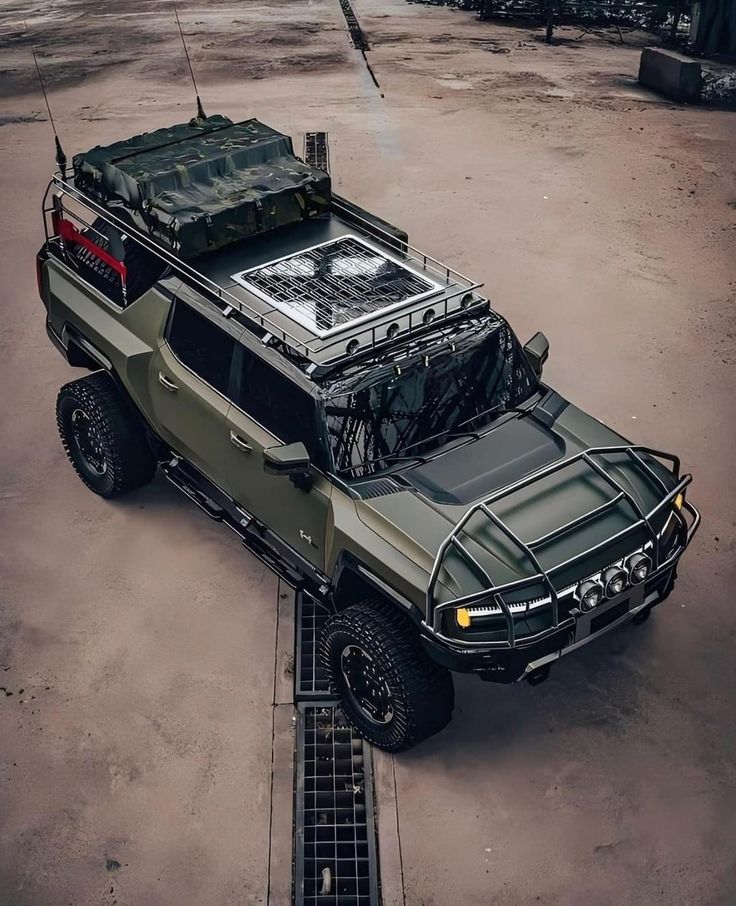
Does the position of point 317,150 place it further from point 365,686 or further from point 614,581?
point 614,581

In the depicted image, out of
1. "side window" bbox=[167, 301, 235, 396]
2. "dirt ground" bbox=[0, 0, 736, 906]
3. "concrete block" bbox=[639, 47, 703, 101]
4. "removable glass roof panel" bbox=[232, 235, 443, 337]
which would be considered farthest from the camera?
"concrete block" bbox=[639, 47, 703, 101]

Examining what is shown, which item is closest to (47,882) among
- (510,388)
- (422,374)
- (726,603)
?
(422,374)

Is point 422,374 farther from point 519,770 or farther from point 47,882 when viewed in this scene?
point 47,882

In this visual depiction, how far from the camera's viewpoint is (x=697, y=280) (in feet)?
35.8

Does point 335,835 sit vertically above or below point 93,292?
below

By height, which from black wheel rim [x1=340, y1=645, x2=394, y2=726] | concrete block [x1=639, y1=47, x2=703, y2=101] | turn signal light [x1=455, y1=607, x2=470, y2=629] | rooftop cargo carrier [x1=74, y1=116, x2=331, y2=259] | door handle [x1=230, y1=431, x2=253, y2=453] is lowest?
black wheel rim [x1=340, y1=645, x2=394, y2=726]

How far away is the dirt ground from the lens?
568 cm

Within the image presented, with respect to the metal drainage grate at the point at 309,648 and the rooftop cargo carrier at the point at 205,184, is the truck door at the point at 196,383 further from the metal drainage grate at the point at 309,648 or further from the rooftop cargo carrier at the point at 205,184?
the metal drainage grate at the point at 309,648

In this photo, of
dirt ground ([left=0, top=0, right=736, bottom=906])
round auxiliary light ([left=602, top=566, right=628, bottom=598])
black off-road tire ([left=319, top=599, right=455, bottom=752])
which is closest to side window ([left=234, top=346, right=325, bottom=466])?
black off-road tire ([left=319, top=599, right=455, bottom=752])

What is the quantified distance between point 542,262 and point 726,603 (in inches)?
197

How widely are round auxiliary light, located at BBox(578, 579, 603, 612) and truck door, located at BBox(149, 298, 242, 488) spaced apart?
2429mm

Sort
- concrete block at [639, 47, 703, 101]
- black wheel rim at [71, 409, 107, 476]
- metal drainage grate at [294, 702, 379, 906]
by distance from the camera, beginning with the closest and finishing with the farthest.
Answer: metal drainage grate at [294, 702, 379, 906], black wheel rim at [71, 409, 107, 476], concrete block at [639, 47, 703, 101]

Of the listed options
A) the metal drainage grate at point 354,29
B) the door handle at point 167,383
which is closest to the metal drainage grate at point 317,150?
the metal drainage grate at point 354,29

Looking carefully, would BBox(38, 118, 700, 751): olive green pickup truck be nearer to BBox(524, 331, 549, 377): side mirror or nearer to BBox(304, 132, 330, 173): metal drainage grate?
BBox(524, 331, 549, 377): side mirror
